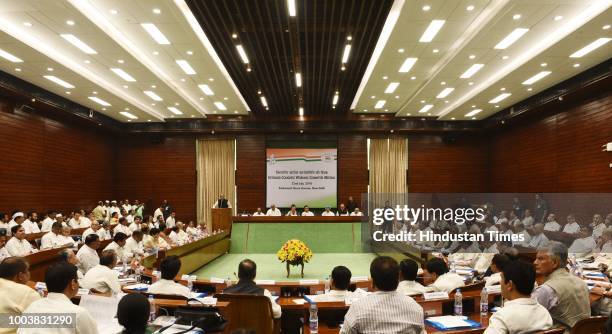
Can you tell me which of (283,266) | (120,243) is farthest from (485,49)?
(120,243)

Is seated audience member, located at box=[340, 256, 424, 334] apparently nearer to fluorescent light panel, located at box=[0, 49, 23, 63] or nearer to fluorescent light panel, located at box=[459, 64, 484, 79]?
fluorescent light panel, located at box=[459, 64, 484, 79]

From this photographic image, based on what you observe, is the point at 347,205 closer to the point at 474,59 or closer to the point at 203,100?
the point at 203,100

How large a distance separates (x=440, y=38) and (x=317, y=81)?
414 centimetres

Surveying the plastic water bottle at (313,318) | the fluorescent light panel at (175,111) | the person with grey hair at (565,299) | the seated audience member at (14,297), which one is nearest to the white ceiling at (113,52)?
the fluorescent light panel at (175,111)

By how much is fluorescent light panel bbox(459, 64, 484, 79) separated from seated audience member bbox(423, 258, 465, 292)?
23.7ft

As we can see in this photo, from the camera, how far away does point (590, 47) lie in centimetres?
865

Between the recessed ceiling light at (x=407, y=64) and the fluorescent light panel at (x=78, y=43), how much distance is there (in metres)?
6.88

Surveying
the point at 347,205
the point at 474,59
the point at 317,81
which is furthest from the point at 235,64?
the point at 347,205

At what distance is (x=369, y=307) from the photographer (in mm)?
2092

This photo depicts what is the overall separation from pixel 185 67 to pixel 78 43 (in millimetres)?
2486

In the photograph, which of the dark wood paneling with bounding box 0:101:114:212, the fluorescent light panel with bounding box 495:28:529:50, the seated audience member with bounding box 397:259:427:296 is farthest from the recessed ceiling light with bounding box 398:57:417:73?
the dark wood paneling with bounding box 0:101:114:212

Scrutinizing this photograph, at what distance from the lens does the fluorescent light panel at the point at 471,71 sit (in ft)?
33.6

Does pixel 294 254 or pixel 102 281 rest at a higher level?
pixel 102 281

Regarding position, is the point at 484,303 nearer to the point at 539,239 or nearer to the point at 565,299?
the point at 565,299
